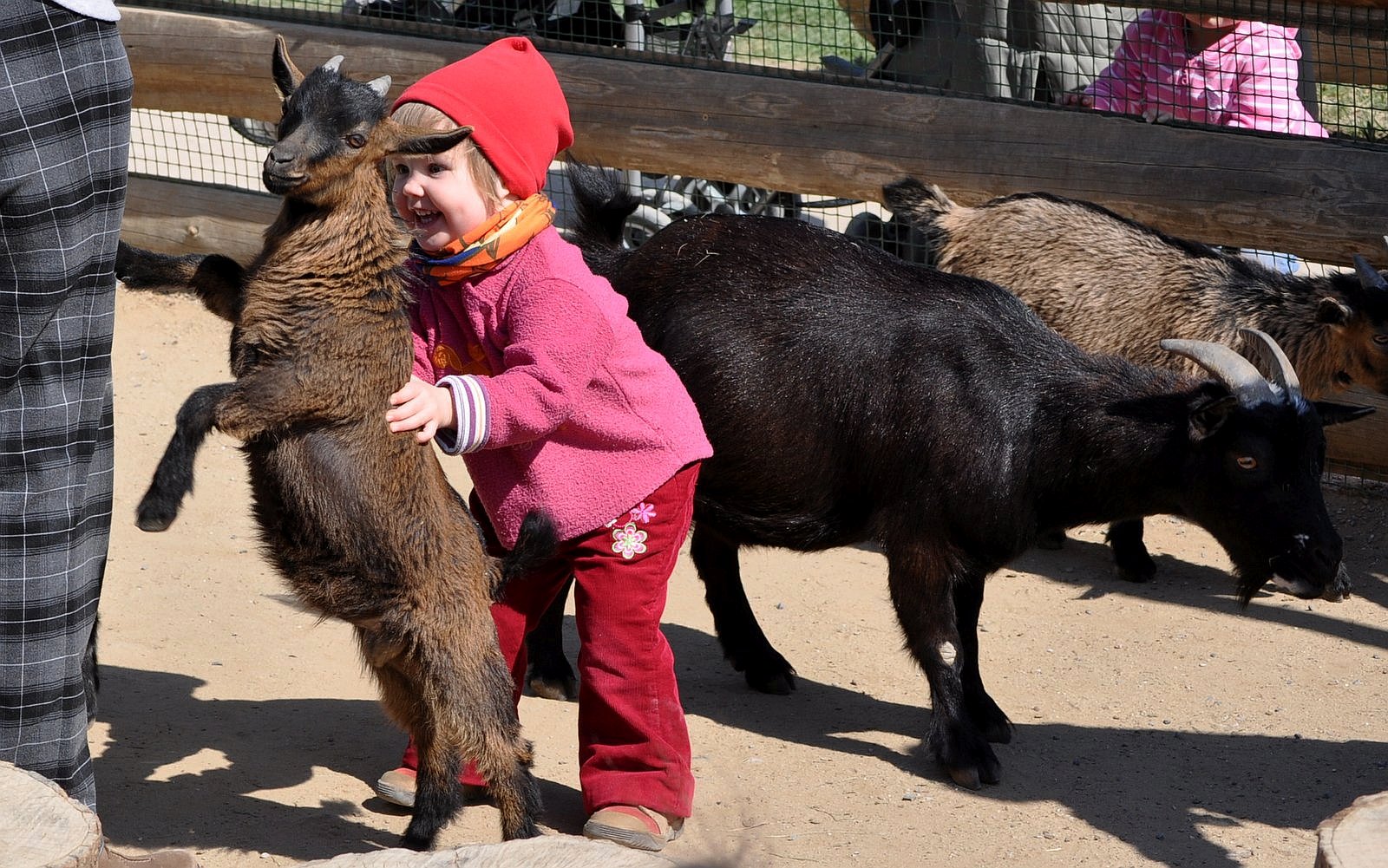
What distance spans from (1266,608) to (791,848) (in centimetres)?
263

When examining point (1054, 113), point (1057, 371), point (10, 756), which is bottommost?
point (10, 756)

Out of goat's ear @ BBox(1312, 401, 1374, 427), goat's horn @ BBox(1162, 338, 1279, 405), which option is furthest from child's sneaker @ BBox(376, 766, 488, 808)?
goat's ear @ BBox(1312, 401, 1374, 427)

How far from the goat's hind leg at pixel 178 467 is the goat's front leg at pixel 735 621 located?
83.9 inches

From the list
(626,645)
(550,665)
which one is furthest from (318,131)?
(550,665)

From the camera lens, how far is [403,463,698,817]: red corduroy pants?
145 inches

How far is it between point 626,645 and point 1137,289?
3313 mm

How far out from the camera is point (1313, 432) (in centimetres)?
416

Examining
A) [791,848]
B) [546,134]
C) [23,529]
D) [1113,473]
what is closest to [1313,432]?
[1113,473]

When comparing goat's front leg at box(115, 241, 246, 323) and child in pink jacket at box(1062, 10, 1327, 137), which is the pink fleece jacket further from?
child in pink jacket at box(1062, 10, 1327, 137)

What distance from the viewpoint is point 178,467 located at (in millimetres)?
2961

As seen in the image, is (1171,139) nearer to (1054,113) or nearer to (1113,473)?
(1054,113)

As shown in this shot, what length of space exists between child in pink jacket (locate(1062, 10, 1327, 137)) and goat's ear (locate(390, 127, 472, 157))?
4496 millimetres

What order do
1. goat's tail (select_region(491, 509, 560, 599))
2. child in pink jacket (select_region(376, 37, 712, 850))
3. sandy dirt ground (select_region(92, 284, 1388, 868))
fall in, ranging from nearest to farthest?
child in pink jacket (select_region(376, 37, 712, 850))
goat's tail (select_region(491, 509, 560, 599))
sandy dirt ground (select_region(92, 284, 1388, 868))

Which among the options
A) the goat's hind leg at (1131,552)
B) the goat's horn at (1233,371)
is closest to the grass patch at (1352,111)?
the goat's hind leg at (1131,552)
